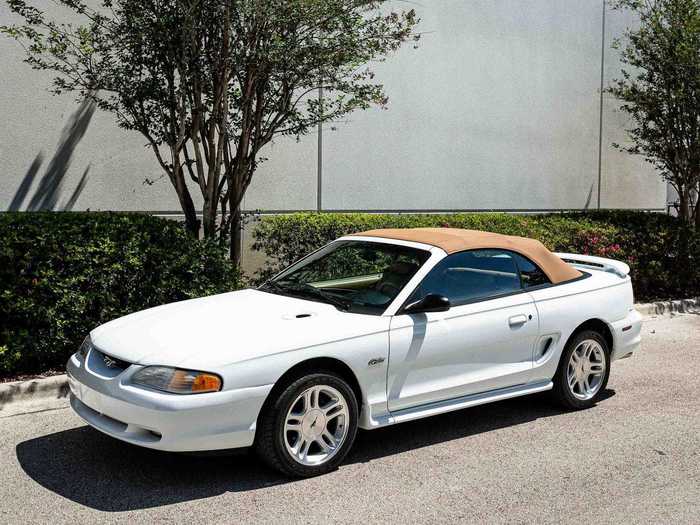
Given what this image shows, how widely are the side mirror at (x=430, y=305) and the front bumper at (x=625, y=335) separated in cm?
196

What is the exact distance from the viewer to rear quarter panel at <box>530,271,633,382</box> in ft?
20.6

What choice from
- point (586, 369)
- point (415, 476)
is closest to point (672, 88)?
point (586, 369)

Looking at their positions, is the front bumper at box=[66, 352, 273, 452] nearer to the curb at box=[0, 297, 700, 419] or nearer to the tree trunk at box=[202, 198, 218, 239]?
the curb at box=[0, 297, 700, 419]

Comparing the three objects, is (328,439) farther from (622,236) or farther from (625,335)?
(622,236)

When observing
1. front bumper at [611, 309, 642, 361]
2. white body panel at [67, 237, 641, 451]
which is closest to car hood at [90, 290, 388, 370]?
white body panel at [67, 237, 641, 451]

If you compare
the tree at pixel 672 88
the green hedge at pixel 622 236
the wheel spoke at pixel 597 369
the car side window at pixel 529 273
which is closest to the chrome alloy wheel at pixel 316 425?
the car side window at pixel 529 273

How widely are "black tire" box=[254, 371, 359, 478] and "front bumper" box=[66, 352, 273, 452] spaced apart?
0.26 ft

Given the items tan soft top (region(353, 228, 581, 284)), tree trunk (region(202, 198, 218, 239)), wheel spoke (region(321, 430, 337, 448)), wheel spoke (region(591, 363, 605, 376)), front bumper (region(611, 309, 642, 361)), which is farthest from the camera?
tree trunk (region(202, 198, 218, 239))

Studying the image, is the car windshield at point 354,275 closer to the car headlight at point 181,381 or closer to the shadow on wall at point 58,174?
the car headlight at point 181,381

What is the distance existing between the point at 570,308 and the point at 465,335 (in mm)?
1163

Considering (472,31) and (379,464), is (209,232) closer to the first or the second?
(379,464)

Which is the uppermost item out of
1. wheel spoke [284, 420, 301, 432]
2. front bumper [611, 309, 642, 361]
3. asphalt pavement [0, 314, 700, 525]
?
front bumper [611, 309, 642, 361]

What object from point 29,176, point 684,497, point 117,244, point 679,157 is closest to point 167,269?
point 117,244

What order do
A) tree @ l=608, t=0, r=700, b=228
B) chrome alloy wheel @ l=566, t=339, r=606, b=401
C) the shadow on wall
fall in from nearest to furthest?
chrome alloy wheel @ l=566, t=339, r=606, b=401, the shadow on wall, tree @ l=608, t=0, r=700, b=228
